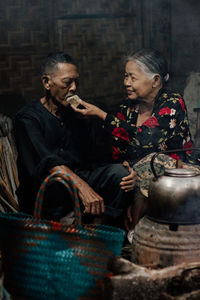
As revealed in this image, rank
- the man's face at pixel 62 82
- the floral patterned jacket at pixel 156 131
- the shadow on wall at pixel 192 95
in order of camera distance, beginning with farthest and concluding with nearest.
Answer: the shadow on wall at pixel 192 95
the floral patterned jacket at pixel 156 131
the man's face at pixel 62 82

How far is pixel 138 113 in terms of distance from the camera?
5.59 meters

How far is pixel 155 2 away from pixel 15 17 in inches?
81.9

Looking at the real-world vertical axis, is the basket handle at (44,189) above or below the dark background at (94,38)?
below

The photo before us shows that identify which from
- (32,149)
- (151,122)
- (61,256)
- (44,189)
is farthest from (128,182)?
(61,256)

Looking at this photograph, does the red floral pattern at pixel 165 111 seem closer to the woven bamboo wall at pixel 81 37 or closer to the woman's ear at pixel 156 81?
the woman's ear at pixel 156 81

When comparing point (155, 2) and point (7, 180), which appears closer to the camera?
point (7, 180)

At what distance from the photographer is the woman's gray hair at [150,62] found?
535cm

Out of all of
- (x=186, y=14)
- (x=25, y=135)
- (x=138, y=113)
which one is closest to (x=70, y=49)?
(x=138, y=113)

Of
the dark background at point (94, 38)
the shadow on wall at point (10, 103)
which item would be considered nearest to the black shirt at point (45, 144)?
the shadow on wall at point (10, 103)

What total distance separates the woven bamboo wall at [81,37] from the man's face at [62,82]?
0.69 meters

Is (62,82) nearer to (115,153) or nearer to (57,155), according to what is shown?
(57,155)

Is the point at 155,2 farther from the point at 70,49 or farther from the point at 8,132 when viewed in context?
the point at 8,132

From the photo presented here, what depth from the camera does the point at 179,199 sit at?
3896 millimetres

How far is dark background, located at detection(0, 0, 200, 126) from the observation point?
18.0 ft
